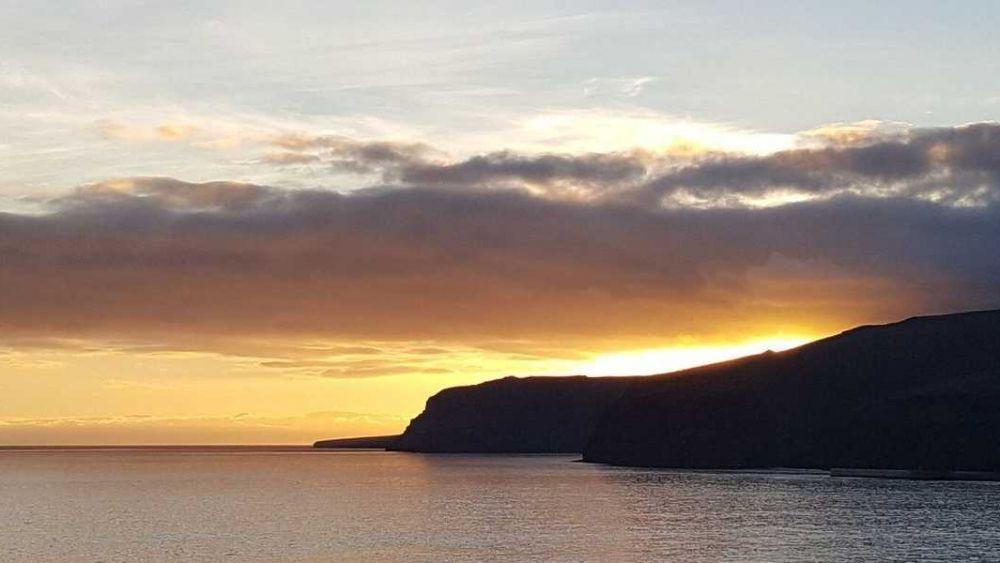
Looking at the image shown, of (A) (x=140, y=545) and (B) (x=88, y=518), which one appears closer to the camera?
(A) (x=140, y=545)

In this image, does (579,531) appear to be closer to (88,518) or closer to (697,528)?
(697,528)

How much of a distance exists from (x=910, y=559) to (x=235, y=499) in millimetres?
118725

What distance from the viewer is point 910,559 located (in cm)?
10388

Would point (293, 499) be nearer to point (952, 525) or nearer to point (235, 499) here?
point (235, 499)

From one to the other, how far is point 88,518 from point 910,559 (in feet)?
308

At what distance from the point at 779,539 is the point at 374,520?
155 feet

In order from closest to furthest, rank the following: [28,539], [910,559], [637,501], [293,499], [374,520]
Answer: [910,559] → [28,539] → [374,520] → [637,501] → [293,499]

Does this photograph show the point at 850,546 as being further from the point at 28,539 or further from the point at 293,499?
the point at 293,499

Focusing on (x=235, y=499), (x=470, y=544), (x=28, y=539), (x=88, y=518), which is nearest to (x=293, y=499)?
(x=235, y=499)

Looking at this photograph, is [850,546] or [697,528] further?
[697,528]

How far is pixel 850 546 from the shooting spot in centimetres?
11544

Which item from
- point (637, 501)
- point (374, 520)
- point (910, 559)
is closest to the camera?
point (910, 559)

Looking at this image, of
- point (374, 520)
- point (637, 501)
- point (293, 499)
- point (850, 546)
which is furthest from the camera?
point (293, 499)

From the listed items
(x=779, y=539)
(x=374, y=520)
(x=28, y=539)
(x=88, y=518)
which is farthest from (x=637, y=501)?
(x=28, y=539)
